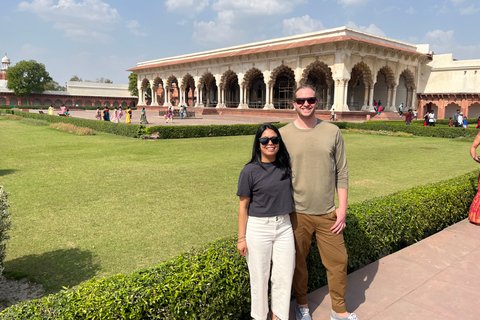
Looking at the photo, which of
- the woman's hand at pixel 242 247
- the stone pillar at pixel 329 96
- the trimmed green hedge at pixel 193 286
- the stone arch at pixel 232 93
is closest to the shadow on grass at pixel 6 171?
the trimmed green hedge at pixel 193 286

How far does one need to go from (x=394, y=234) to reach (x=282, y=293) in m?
1.97

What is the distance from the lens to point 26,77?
53.7 m

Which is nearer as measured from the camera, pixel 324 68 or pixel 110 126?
pixel 110 126

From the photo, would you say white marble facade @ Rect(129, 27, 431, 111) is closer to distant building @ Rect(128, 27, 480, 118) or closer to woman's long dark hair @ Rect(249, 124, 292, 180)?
distant building @ Rect(128, 27, 480, 118)

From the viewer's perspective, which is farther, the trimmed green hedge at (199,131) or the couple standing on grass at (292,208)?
the trimmed green hedge at (199,131)

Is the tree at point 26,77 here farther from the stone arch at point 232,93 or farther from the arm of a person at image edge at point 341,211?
the arm of a person at image edge at point 341,211

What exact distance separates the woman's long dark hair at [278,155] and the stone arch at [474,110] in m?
33.5

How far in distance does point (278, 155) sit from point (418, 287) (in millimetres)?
1753

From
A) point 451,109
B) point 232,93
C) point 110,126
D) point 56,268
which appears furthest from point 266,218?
point 232,93

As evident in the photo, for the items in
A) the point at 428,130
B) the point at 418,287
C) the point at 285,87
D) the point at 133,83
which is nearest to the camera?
the point at 418,287

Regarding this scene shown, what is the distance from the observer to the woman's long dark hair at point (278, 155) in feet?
7.54

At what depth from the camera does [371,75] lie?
27.1 metres

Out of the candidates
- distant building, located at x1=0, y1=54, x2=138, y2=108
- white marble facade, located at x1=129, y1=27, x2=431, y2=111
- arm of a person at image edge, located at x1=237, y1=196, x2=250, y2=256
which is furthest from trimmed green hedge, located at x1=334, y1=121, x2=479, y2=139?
distant building, located at x1=0, y1=54, x2=138, y2=108

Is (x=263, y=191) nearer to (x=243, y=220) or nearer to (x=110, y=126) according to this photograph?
(x=243, y=220)
